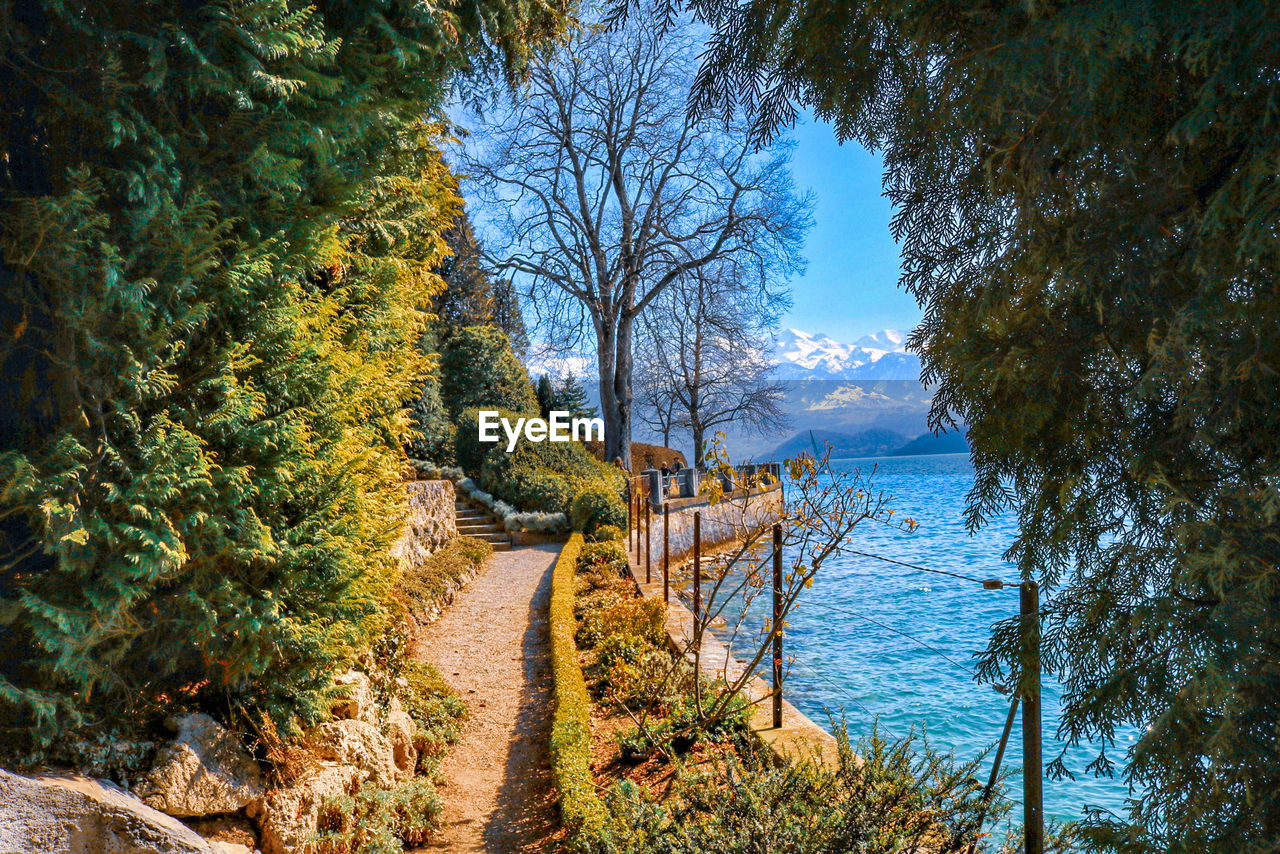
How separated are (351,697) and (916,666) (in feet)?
21.6

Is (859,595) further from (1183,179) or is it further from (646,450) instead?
(646,450)

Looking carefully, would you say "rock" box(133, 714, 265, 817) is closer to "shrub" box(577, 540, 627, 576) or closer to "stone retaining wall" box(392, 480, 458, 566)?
"stone retaining wall" box(392, 480, 458, 566)

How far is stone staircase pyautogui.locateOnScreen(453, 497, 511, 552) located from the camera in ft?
44.9

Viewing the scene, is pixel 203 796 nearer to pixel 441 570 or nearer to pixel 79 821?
pixel 79 821

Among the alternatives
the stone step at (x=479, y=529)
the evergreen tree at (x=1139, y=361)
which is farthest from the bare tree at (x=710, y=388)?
the evergreen tree at (x=1139, y=361)

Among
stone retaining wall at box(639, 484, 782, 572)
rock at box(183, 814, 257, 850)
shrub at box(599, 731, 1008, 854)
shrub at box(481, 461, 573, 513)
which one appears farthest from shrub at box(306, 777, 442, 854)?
shrub at box(481, 461, 573, 513)

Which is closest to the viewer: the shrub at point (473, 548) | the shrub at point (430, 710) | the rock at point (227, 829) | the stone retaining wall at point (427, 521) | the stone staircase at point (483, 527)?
the rock at point (227, 829)

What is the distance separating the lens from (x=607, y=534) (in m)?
12.9

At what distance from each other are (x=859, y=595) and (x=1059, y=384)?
11.1 m

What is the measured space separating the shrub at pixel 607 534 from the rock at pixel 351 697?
8.51 metres

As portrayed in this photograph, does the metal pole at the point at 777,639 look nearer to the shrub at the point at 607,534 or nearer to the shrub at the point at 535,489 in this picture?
the shrub at the point at 607,534

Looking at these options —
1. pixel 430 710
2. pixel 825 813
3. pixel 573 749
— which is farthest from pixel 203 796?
pixel 825 813

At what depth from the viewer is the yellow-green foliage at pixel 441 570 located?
7.91 m

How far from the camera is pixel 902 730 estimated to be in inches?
235
